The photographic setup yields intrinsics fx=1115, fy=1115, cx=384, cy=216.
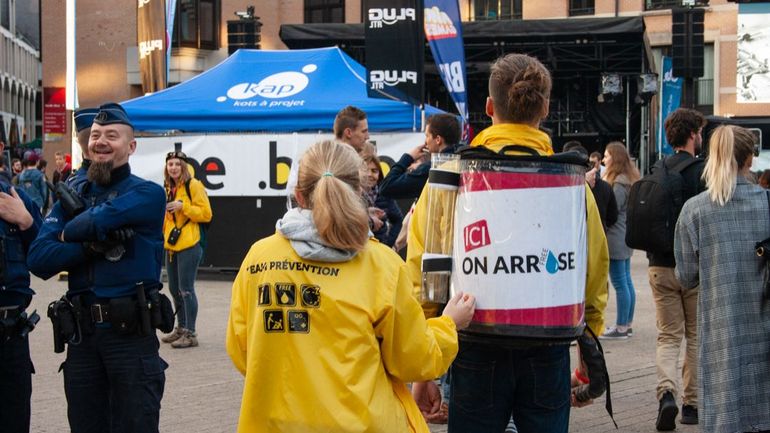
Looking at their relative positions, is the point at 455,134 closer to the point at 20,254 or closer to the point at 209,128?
the point at 20,254

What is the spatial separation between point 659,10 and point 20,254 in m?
37.7

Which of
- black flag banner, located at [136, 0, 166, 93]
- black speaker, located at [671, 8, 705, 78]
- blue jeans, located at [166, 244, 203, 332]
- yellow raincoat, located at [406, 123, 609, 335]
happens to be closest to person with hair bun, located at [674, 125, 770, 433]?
yellow raincoat, located at [406, 123, 609, 335]

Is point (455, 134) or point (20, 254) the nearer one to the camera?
point (20, 254)

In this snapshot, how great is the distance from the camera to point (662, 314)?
7.22 meters

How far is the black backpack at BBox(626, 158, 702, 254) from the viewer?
7.15m

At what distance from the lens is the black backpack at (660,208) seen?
23.5 ft

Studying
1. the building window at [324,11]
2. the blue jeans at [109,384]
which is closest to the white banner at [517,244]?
the blue jeans at [109,384]

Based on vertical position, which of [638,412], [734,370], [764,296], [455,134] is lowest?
[638,412]

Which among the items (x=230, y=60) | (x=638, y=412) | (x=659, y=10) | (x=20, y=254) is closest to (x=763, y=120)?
(x=659, y=10)

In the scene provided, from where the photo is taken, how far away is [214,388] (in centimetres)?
869

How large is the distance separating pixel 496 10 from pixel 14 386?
1404 inches

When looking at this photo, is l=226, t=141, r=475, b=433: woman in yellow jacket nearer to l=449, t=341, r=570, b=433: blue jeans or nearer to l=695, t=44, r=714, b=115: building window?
l=449, t=341, r=570, b=433: blue jeans

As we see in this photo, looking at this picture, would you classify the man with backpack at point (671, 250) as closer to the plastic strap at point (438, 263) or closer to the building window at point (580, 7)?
the plastic strap at point (438, 263)

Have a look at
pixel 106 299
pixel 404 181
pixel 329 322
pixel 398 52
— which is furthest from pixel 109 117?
pixel 398 52
